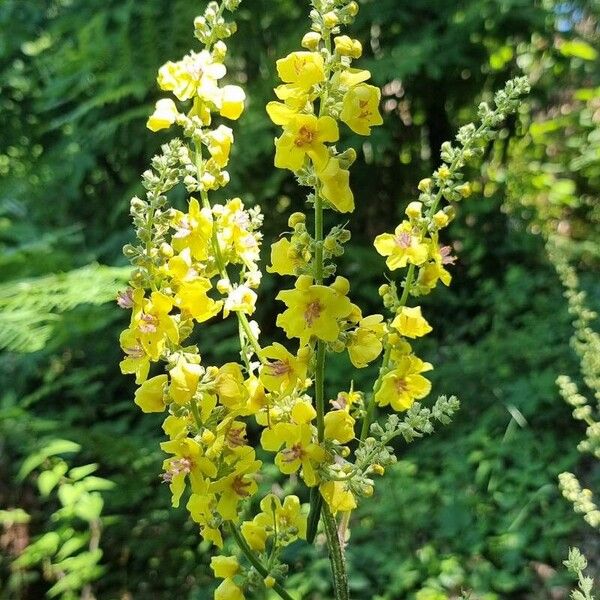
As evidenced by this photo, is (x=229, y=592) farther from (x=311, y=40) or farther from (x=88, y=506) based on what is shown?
(x=88, y=506)

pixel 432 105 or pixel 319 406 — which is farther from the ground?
pixel 432 105

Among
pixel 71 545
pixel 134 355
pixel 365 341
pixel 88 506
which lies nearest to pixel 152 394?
pixel 134 355

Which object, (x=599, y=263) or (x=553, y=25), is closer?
(x=553, y=25)

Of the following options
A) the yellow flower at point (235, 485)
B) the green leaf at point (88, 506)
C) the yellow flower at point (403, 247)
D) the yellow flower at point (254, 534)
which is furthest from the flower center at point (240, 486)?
the green leaf at point (88, 506)

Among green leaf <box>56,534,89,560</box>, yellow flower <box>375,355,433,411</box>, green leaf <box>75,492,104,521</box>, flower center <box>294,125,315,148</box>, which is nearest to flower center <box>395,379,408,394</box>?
yellow flower <box>375,355,433,411</box>

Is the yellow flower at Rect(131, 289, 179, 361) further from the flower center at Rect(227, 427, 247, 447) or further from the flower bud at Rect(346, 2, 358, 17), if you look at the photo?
the flower bud at Rect(346, 2, 358, 17)

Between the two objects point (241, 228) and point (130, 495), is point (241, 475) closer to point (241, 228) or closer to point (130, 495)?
point (241, 228)

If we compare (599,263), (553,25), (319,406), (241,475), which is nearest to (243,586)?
(241,475)
